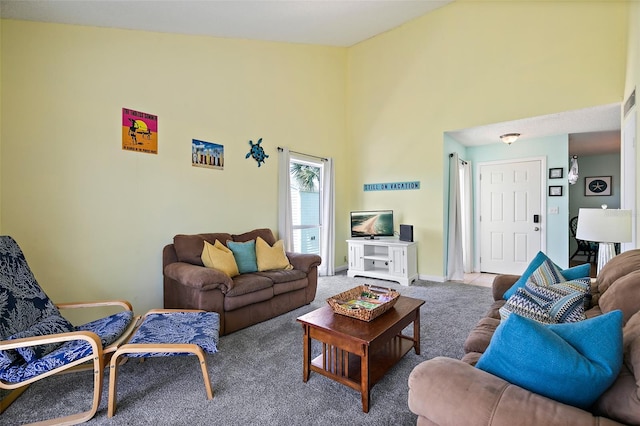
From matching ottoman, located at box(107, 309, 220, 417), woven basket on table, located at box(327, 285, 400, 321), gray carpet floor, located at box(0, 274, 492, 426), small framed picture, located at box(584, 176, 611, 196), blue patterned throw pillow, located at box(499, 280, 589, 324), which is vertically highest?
small framed picture, located at box(584, 176, 611, 196)

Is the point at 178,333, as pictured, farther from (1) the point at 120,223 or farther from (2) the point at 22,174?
(2) the point at 22,174

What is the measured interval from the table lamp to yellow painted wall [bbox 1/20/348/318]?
137 inches

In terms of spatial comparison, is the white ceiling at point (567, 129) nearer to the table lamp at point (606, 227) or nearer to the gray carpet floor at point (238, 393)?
the table lamp at point (606, 227)

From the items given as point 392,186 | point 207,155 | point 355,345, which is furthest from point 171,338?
point 392,186

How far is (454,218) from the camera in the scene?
186 inches

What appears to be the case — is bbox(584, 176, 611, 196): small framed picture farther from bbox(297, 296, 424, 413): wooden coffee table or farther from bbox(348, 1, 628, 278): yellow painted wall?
bbox(297, 296, 424, 413): wooden coffee table

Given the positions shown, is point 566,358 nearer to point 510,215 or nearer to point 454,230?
point 454,230

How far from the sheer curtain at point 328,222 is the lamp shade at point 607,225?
3.32 metres

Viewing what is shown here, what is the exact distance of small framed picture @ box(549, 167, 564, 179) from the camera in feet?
15.3

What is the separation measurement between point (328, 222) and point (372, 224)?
75 cm

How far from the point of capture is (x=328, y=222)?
17.0ft

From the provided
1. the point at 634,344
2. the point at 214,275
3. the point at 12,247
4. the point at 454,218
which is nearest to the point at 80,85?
the point at 12,247

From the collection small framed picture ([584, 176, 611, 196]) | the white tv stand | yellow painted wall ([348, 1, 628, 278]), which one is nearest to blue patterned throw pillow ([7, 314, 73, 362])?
the white tv stand

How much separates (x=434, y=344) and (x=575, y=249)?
6.52 m
